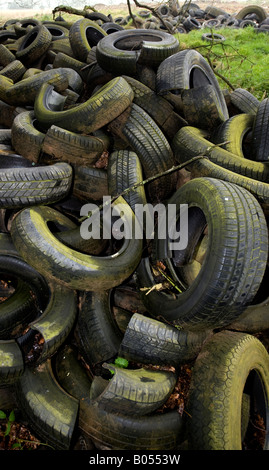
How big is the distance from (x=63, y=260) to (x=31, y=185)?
3.01ft

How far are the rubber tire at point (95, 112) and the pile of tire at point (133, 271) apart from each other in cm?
2

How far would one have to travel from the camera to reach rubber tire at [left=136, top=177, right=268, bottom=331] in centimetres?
242

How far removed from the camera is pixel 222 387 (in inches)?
95.3

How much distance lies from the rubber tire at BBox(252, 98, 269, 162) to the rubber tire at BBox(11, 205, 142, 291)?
208 centimetres

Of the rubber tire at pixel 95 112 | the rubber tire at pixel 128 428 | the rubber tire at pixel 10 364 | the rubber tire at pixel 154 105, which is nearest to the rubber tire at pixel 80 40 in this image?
the rubber tire at pixel 154 105

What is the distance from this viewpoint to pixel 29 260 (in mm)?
2820

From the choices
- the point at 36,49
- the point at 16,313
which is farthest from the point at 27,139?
the point at 36,49

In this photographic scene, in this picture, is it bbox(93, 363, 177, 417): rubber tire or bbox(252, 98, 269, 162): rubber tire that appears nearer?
bbox(93, 363, 177, 417): rubber tire

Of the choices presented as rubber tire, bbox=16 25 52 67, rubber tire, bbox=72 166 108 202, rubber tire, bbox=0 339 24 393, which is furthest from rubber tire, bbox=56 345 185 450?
rubber tire, bbox=16 25 52 67

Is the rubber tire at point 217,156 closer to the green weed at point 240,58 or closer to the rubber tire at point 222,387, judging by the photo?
the rubber tire at point 222,387

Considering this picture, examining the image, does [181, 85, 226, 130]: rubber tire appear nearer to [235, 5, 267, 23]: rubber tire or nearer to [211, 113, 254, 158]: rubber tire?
[211, 113, 254, 158]: rubber tire

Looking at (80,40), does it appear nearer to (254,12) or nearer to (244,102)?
(244,102)
